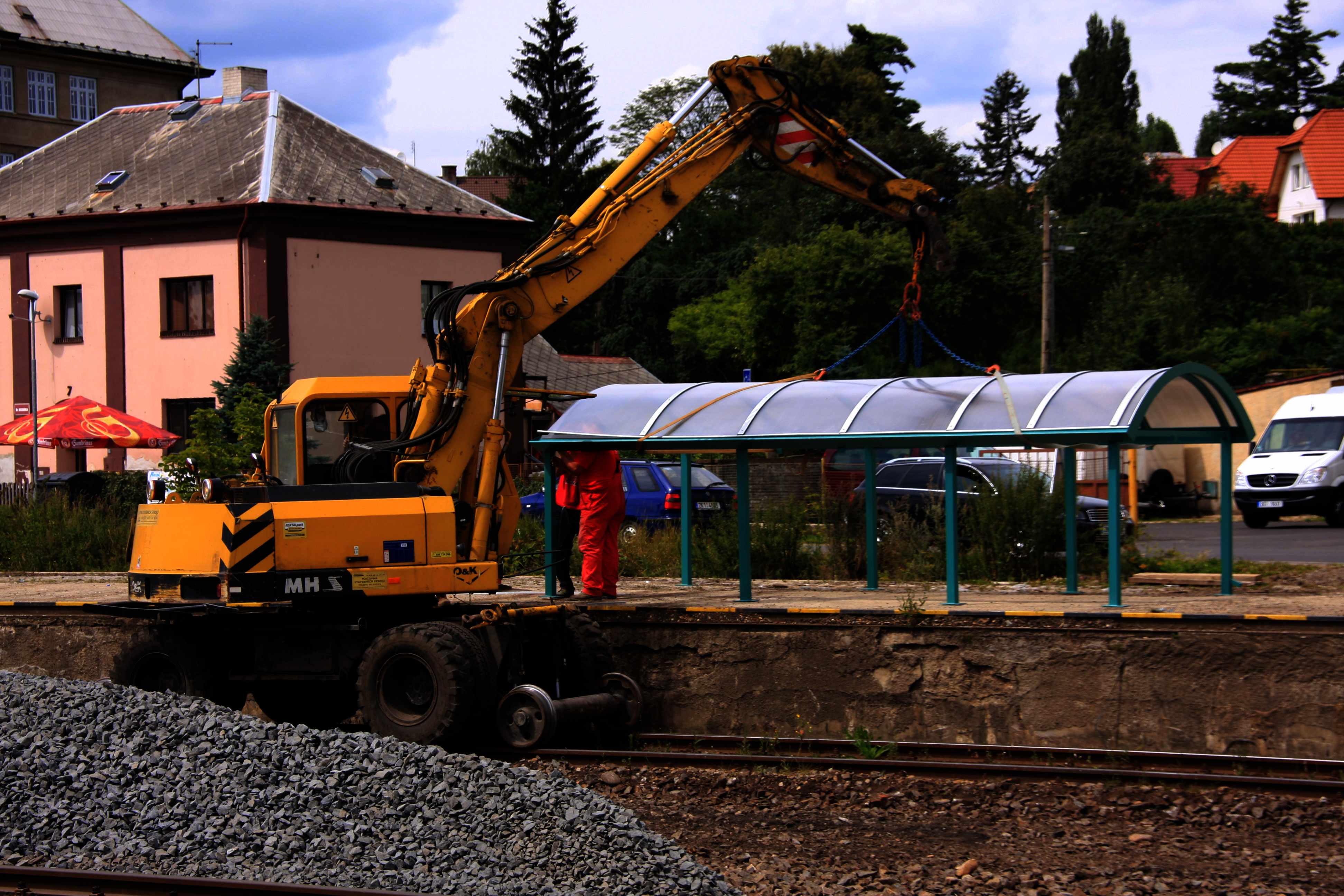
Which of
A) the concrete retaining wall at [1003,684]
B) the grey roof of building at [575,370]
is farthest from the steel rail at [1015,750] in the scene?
the grey roof of building at [575,370]

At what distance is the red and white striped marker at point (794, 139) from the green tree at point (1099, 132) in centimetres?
4946

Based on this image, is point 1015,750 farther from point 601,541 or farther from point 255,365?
point 255,365

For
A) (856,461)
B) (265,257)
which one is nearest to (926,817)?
(856,461)

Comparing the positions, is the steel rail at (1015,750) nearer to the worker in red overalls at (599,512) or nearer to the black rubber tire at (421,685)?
the black rubber tire at (421,685)

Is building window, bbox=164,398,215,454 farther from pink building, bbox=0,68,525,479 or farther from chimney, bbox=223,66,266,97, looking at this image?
chimney, bbox=223,66,266,97

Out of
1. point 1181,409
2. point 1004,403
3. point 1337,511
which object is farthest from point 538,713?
point 1337,511

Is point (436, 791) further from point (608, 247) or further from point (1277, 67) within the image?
point (1277, 67)

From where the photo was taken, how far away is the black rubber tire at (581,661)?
1095 centimetres

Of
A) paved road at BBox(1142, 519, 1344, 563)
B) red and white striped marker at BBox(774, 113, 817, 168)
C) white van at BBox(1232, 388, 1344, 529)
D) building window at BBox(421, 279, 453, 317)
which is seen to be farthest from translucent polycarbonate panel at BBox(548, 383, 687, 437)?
building window at BBox(421, 279, 453, 317)

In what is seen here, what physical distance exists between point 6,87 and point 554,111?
22.5 metres

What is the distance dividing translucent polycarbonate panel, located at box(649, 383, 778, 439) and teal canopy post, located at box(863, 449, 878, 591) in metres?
1.60

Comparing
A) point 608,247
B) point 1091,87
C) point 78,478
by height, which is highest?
point 1091,87

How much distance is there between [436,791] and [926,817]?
10.1 feet

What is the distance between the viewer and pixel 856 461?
2534 cm
